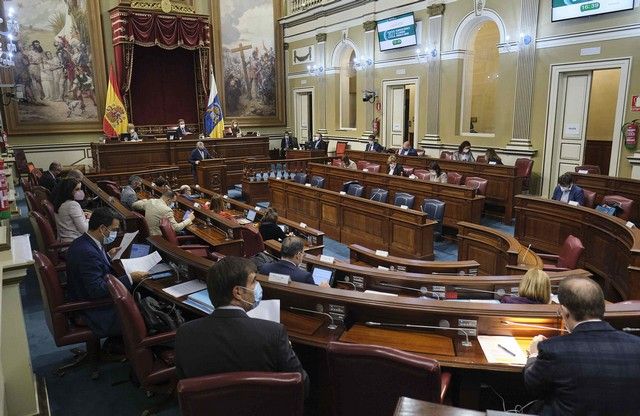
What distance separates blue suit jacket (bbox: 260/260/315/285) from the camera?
3.02m

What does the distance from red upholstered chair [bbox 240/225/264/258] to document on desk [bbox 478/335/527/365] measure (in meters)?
2.86

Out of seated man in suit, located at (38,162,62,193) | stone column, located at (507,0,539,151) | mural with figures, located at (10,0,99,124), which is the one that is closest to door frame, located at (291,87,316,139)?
mural with figures, located at (10,0,99,124)

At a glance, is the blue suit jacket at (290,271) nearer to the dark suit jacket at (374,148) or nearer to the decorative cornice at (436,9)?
the dark suit jacket at (374,148)

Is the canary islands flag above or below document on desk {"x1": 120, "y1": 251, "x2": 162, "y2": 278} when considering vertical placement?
above

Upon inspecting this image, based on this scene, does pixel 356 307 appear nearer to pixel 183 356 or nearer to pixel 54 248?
pixel 183 356

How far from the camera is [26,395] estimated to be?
2.56 m

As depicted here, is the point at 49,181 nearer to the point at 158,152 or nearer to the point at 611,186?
the point at 158,152

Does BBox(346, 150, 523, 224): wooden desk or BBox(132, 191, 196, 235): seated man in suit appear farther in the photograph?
BBox(346, 150, 523, 224): wooden desk

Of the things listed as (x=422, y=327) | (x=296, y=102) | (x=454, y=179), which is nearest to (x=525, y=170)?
Answer: (x=454, y=179)

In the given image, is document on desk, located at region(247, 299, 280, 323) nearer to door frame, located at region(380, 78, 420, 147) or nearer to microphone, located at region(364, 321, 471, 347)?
microphone, located at region(364, 321, 471, 347)

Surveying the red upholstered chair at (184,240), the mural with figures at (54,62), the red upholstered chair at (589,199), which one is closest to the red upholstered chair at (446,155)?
the red upholstered chair at (589,199)

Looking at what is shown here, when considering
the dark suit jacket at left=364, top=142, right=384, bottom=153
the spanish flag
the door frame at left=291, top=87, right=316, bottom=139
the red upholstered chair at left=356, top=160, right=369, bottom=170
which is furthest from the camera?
the door frame at left=291, top=87, right=316, bottom=139

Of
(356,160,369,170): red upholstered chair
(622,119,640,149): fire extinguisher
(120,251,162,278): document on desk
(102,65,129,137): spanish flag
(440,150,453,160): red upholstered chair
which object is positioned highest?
(102,65,129,137): spanish flag

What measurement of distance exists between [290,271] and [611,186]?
6227 mm
